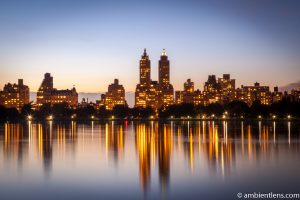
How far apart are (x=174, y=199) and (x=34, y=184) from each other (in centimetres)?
759

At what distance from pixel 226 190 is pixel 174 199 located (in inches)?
118

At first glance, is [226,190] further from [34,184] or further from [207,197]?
[34,184]

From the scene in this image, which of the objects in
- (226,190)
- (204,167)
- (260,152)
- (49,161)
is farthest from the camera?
(260,152)

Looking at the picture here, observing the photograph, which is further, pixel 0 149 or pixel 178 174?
pixel 0 149

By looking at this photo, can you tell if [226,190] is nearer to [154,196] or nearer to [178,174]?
[154,196]

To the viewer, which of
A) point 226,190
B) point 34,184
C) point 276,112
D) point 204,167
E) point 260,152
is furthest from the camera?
point 276,112

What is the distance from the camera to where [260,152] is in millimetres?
38781

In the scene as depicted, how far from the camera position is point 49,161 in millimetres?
34281

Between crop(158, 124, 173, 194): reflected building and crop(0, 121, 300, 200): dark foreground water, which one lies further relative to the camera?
crop(158, 124, 173, 194): reflected building

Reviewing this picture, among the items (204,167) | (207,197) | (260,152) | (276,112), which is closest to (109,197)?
(207,197)

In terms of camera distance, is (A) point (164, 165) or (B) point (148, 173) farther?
(A) point (164, 165)

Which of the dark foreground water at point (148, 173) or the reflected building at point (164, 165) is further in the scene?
the reflected building at point (164, 165)

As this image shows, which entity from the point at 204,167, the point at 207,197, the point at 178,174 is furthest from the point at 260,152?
the point at 207,197

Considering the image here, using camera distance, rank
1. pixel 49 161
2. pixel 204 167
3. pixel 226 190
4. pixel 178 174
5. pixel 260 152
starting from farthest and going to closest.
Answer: pixel 260 152 < pixel 49 161 < pixel 204 167 < pixel 178 174 < pixel 226 190
